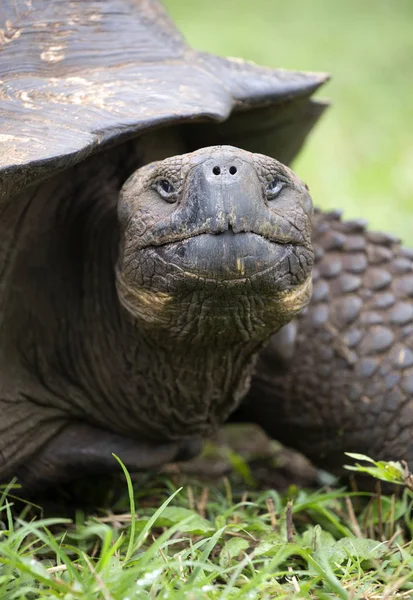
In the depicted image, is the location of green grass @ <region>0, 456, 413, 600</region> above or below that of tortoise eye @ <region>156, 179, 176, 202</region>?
below

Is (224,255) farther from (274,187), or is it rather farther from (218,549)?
(218,549)

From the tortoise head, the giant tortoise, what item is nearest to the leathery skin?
the giant tortoise

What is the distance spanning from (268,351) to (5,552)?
3.42ft

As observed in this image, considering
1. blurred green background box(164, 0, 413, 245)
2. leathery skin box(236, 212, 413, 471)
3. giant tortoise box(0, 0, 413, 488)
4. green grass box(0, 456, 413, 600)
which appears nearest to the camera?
green grass box(0, 456, 413, 600)

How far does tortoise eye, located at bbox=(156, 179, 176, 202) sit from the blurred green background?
2680 mm

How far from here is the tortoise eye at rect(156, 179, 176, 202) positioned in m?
1.77

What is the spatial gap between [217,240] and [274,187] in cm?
22

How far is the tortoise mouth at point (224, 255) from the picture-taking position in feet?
5.38

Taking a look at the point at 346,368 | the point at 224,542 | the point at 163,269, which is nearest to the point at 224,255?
the point at 163,269

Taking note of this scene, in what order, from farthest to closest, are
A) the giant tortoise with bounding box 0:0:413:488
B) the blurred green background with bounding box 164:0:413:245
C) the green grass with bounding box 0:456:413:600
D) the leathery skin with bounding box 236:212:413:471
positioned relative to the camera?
the blurred green background with bounding box 164:0:413:245
the leathery skin with bounding box 236:212:413:471
the giant tortoise with bounding box 0:0:413:488
the green grass with bounding box 0:456:413:600

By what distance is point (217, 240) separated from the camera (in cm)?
164

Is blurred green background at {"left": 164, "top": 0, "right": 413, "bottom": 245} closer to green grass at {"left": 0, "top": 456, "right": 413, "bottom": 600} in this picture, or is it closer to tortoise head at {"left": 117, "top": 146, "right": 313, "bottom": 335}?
green grass at {"left": 0, "top": 456, "right": 413, "bottom": 600}

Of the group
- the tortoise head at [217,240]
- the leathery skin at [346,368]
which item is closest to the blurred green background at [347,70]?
the leathery skin at [346,368]

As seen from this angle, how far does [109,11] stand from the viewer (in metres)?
2.40
